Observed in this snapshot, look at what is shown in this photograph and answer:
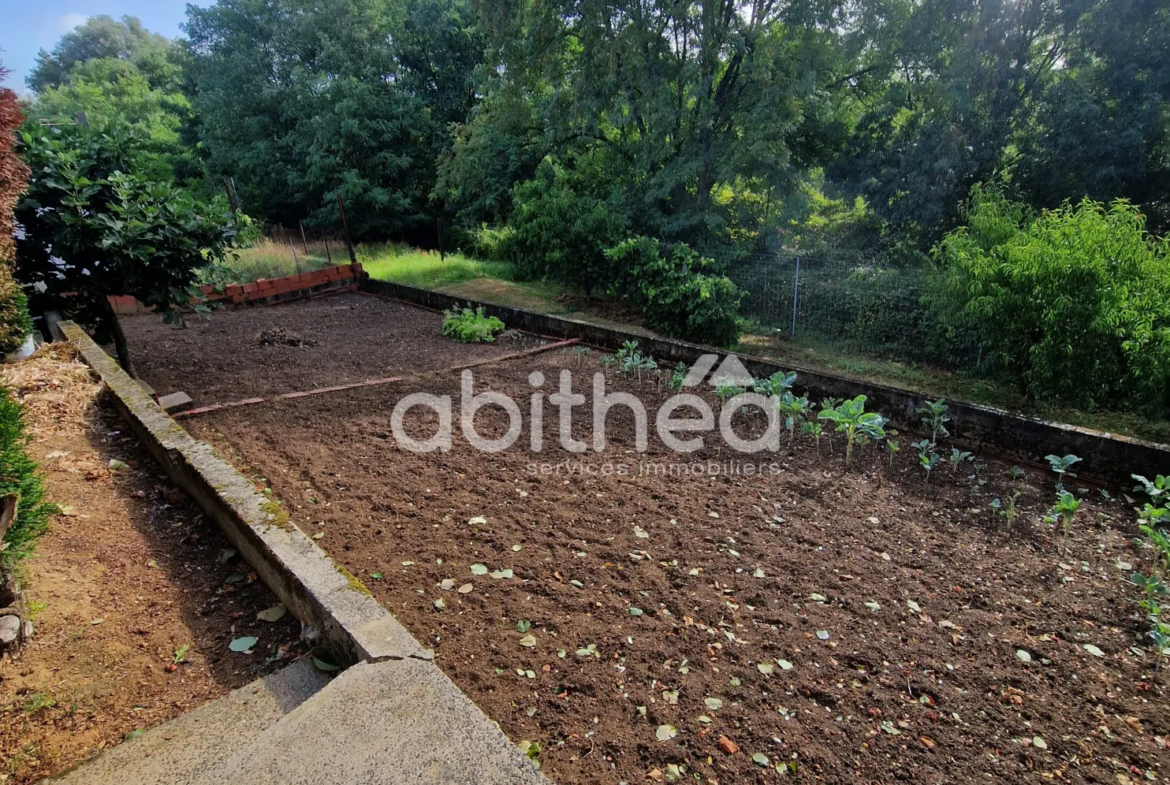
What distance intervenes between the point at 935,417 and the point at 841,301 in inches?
156

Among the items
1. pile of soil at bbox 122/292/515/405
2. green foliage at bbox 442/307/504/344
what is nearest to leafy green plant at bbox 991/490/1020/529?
pile of soil at bbox 122/292/515/405

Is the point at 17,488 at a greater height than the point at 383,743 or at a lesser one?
greater

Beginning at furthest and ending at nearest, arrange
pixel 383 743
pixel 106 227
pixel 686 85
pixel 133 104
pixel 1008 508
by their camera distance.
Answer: pixel 133 104, pixel 686 85, pixel 106 227, pixel 1008 508, pixel 383 743

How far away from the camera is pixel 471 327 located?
659cm

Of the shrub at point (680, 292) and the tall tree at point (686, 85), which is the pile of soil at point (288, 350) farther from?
the tall tree at point (686, 85)

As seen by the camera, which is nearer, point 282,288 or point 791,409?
point 791,409

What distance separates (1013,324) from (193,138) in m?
25.2

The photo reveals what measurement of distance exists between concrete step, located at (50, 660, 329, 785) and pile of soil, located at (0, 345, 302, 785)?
91 millimetres

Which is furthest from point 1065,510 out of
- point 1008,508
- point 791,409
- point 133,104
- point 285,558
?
point 133,104

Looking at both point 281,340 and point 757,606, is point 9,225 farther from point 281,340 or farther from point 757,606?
point 757,606

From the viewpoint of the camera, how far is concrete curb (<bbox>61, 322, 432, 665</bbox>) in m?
1.74

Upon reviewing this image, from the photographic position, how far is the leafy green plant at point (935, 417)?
3.56 meters

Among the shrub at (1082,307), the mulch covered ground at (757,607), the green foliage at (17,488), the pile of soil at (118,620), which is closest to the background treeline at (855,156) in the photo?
the shrub at (1082,307)

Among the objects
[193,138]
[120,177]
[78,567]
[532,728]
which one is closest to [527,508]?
[532,728]
